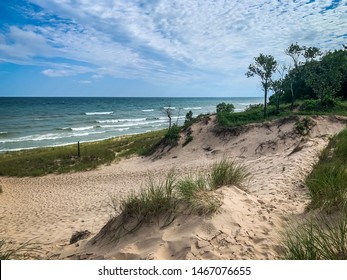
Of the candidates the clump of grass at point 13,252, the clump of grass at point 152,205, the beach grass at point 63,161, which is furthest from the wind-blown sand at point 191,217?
the beach grass at point 63,161

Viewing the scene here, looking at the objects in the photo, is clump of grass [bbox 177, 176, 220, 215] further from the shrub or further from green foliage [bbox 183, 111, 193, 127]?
the shrub

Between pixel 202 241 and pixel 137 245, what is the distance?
1110 mm

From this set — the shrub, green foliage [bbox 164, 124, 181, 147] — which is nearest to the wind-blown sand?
green foliage [bbox 164, 124, 181, 147]

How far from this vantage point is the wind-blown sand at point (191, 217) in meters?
4.81

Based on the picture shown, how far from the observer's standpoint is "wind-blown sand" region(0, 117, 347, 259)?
4.81 m

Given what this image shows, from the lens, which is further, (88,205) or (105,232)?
(88,205)

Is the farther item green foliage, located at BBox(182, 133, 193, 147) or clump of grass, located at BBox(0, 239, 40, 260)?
green foliage, located at BBox(182, 133, 193, 147)

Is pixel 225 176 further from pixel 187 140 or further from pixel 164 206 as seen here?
pixel 187 140

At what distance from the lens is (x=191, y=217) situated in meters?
5.30

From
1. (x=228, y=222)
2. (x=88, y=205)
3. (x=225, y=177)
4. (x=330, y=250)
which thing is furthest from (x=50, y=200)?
(x=330, y=250)

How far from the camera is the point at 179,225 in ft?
17.1

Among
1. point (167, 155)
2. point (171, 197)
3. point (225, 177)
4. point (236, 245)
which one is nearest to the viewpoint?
point (236, 245)

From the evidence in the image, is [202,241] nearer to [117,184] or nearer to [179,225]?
[179,225]

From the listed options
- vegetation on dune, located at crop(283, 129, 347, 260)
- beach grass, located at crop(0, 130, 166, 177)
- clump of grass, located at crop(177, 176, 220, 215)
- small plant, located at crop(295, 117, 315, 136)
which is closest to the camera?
vegetation on dune, located at crop(283, 129, 347, 260)
